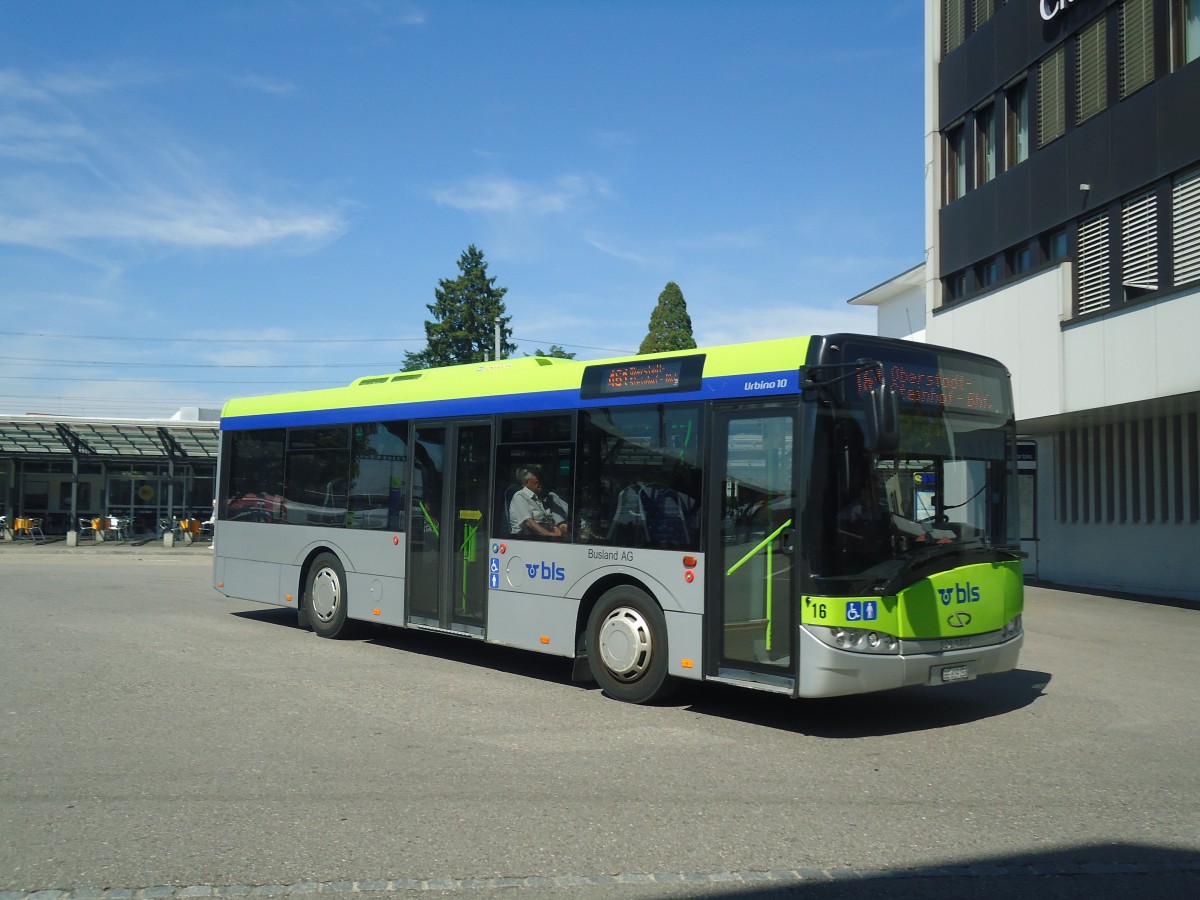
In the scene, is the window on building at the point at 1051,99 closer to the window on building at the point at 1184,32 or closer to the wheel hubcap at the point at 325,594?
the window on building at the point at 1184,32

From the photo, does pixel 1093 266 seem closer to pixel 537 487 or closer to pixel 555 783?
pixel 537 487

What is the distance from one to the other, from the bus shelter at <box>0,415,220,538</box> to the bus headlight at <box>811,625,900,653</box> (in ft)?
107

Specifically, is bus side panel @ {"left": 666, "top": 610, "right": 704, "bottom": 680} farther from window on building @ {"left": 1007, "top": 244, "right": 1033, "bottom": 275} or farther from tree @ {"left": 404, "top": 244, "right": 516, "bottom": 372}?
tree @ {"left": 404, "top": 244, "right": 516, "bottom": 372}

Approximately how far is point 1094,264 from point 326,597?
49.6 feet

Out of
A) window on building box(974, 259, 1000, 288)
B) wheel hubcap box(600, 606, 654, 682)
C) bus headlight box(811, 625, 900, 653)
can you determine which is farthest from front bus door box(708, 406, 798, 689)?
window on building box(974, 259, 1000, 288)

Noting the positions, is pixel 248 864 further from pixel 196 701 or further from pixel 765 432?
pixel 765 432

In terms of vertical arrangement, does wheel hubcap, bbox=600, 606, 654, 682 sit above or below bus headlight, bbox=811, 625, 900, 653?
below

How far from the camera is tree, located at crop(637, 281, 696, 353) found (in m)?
58.1

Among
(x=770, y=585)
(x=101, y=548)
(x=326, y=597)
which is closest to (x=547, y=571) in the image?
(x=770, y=585)

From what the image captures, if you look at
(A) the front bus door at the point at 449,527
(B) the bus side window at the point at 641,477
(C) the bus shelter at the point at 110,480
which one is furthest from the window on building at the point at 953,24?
(C) the bus shelter at the point at 110,480

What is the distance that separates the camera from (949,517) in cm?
835

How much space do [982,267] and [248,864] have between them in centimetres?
2307

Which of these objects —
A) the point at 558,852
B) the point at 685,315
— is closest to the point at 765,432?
the point at 558,852

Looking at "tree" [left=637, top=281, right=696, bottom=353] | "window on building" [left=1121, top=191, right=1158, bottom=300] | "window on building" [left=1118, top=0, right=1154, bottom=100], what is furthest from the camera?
"tree" [left=637, top=281, right=696, bottom=353]
